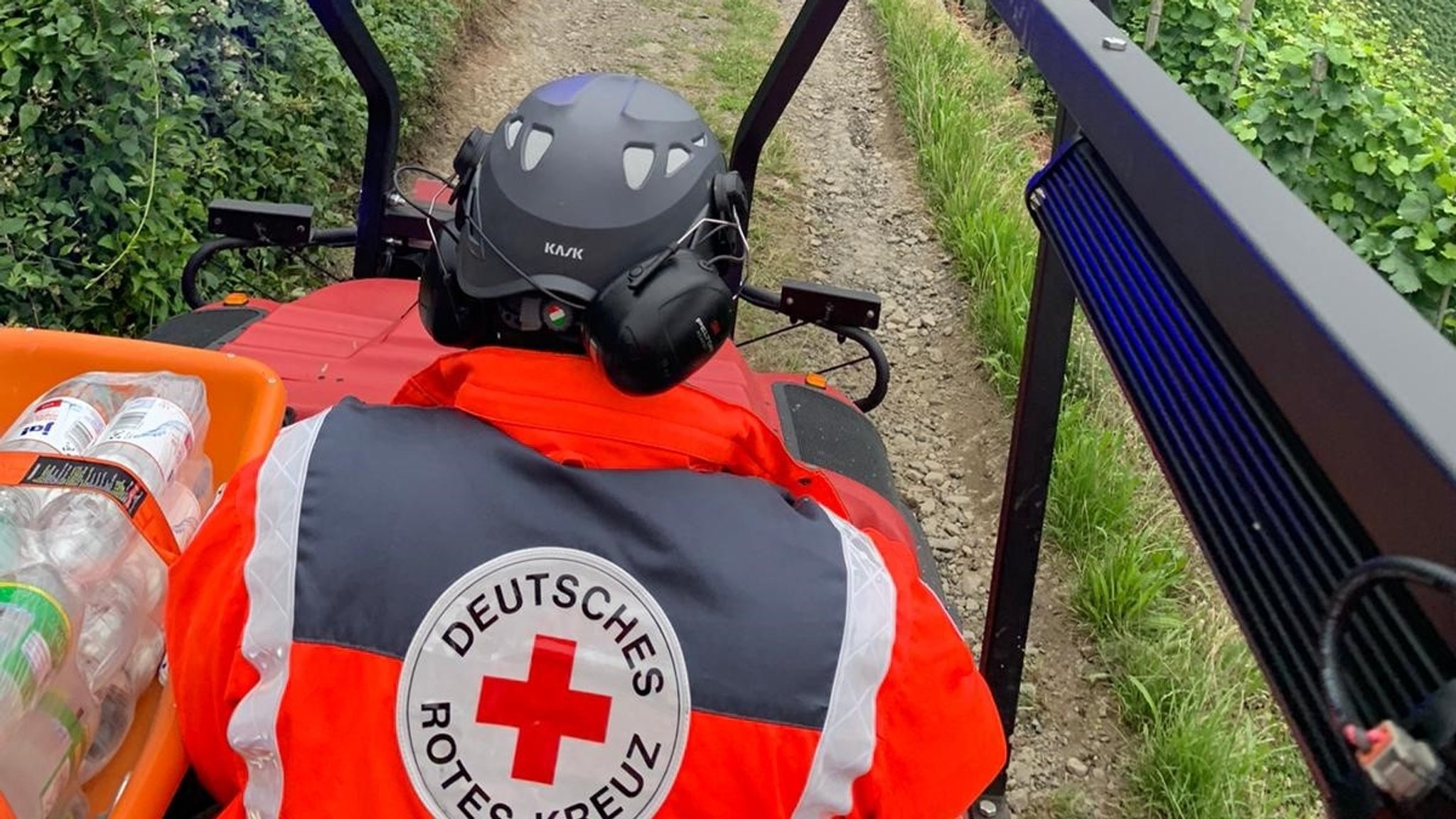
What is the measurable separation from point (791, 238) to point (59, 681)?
13.3 feet

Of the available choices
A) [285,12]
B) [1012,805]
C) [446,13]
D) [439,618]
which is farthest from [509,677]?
[446,13]

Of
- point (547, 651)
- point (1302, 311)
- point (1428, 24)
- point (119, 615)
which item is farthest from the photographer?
point (1428, 24)

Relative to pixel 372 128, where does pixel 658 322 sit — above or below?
above

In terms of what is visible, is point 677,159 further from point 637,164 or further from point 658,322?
point 658,322

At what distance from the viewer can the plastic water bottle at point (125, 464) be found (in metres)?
1.49

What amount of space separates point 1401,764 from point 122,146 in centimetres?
332

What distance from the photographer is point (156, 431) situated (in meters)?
1.65

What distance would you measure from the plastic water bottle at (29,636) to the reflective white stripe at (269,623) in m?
0.25

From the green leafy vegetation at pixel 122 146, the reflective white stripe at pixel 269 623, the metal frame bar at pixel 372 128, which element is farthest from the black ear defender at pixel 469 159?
the green leafy vegetation at pixel 122 146

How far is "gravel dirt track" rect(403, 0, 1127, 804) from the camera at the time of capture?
115 inches

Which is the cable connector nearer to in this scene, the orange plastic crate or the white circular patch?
the white circular patch

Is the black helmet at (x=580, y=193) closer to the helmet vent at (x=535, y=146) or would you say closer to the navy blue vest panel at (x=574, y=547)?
the helmet vent at (x=535, y=146)

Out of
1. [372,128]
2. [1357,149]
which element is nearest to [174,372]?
[372,128]

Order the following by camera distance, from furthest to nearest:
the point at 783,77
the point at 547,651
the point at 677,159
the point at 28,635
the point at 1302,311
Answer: the point at 783,77
the point at 677,159
the point at 28,635
the point at 547,651
the point at 1302,311
